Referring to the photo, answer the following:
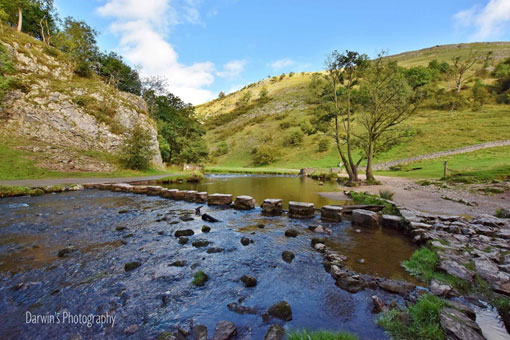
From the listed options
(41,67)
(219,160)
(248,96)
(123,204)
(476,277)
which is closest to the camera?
(476,277)

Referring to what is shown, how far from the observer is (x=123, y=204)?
42.9 ft

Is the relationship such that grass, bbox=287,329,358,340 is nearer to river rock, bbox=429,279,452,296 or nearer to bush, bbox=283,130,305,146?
river rock, bbox=429,279,452,296

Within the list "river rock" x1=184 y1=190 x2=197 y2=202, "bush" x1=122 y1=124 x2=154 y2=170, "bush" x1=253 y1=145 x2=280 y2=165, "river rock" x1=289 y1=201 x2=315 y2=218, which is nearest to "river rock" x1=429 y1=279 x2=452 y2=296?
"river rock" x1=289 y1=201 x2=315 y2=218

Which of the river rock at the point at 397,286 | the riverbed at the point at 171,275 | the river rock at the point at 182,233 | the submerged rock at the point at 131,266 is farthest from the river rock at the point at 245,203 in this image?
the river rock at the point at 397,286

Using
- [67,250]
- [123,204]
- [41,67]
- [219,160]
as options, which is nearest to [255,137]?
[219,160]

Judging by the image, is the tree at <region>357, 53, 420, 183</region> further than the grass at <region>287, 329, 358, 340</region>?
Yes

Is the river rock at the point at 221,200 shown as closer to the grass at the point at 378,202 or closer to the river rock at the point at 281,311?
the grass at the point at 378,202

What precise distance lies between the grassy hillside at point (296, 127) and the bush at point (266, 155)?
1.71 metres

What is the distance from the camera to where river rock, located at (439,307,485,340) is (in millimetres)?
2652

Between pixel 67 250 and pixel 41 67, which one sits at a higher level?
pixel 41 67

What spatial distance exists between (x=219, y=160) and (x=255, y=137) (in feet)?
61.4

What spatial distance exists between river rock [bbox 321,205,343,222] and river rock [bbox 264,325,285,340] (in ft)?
23.7

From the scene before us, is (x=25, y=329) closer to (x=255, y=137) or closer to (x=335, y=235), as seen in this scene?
(x=335, y=235)

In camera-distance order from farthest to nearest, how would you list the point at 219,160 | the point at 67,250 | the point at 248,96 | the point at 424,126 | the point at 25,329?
the point at 248,96 → the point at 219,160 → the point at 424,126 → the point at 67,250 → the point at 25,329
